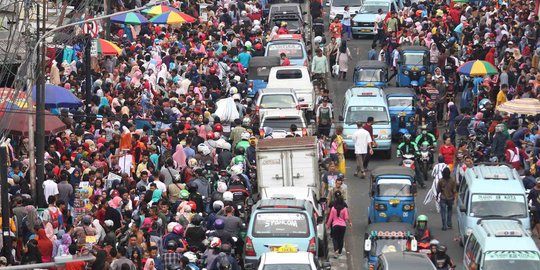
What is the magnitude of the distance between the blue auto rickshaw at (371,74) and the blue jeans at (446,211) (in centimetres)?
1253

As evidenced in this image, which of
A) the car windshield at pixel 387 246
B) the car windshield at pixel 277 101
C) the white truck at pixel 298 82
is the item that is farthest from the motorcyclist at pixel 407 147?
the car windshield at pixel 387 246

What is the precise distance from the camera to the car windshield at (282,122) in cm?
4075

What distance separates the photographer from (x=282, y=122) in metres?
40.8

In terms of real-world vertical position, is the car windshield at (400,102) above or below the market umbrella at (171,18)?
below

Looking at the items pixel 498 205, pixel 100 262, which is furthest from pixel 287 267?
pixel 498 205

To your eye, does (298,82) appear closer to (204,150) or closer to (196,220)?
(204,150)

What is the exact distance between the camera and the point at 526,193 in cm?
3528

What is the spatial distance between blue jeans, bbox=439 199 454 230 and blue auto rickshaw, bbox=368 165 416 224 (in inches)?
36.1

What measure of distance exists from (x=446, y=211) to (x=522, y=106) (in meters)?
5.68

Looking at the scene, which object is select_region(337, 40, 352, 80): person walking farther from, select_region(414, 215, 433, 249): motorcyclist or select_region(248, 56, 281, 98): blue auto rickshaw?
select_region(414, 215, 433, 249): motorcyclist

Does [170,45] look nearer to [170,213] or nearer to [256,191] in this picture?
[256,191]

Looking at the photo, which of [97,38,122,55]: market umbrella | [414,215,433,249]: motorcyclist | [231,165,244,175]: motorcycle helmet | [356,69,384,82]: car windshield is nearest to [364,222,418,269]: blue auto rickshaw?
[414,215,433,249]: motorcyclist

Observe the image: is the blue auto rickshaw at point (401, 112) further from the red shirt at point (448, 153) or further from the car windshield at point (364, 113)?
the red shirt at point (448, 153)

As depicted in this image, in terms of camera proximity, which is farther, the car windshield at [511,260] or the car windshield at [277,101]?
the car windshield at [277,101]
